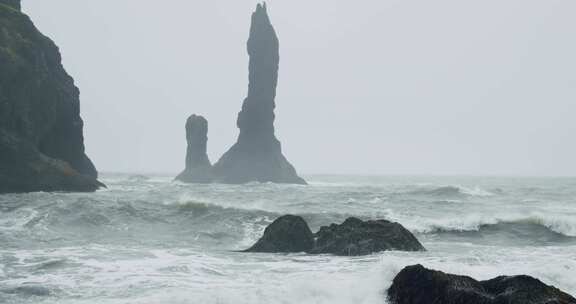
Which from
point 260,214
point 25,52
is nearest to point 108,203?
point 260,214

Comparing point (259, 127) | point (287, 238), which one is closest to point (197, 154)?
point (259, 127)

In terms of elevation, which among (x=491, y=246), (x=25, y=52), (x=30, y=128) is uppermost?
(x=25, y=52)

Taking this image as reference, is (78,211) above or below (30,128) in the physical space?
below

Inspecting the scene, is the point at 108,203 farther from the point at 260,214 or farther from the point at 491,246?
the point at 491,246

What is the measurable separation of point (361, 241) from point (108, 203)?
16009mm

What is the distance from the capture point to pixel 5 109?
38.3m

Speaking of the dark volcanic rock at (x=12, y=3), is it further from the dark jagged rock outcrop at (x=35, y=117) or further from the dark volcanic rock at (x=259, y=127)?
the dark volcanic rock at (x=259, y=127)

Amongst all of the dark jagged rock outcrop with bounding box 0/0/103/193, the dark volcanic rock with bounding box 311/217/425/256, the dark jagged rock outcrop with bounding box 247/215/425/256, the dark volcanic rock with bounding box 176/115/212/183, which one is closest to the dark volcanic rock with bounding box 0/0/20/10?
the dark jagged rock outcrop with bounding box 0/0/103/193

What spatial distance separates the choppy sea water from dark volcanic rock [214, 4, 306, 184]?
6316cm

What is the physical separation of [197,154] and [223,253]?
3660 inches

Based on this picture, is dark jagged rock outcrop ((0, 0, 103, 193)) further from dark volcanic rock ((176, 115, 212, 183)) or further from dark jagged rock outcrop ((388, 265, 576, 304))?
dark volcanic rock ((176, 115, 212, 183))

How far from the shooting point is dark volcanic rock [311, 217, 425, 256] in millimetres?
15188

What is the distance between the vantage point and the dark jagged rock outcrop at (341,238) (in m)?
15.3

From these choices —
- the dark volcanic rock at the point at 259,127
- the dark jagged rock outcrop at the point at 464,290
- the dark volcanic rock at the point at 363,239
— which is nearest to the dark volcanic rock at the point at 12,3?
the dark volcanic rock at the point at 363,239
